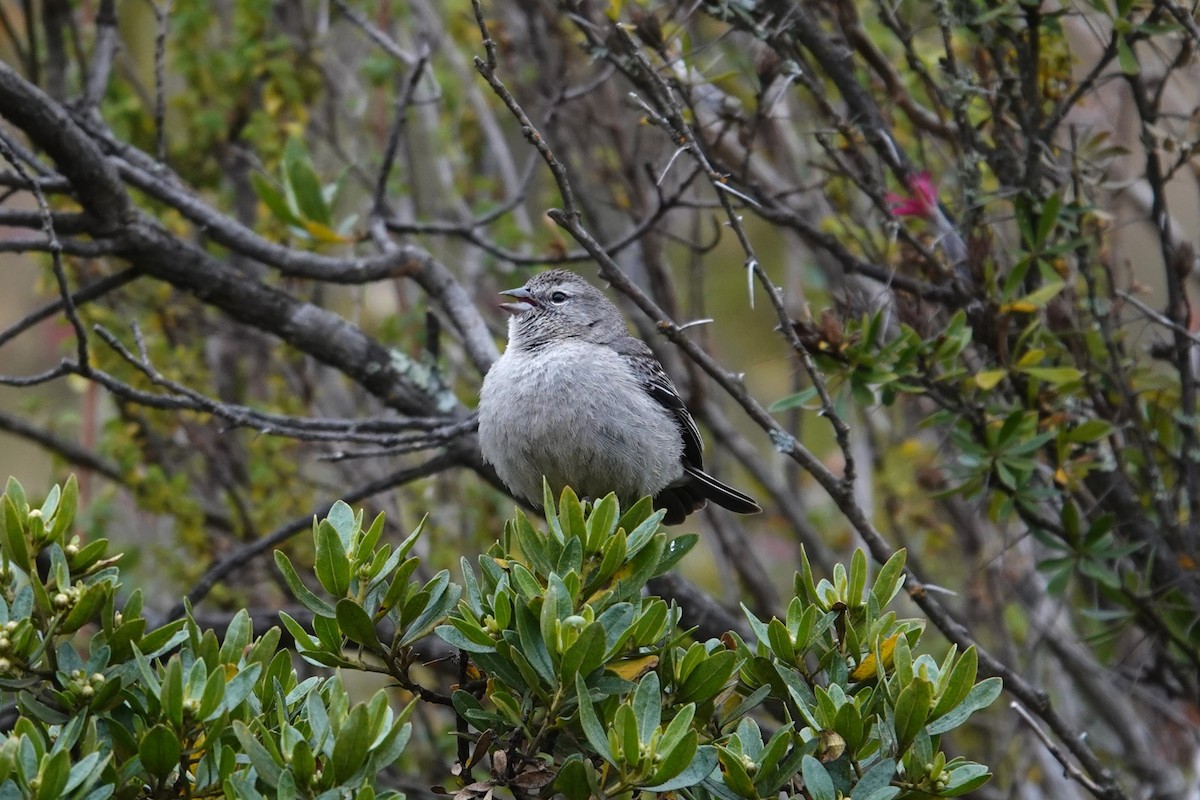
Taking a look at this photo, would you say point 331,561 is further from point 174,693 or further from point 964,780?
point 964,780

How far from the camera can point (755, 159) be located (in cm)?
651

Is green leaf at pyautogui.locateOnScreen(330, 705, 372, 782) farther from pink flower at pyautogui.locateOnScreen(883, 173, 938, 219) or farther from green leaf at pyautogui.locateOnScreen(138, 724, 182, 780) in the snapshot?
pink flower at pyautogui.locateOnScreen(883, 173, 938, 219)

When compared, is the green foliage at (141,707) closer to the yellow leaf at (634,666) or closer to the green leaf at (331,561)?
the green leaf at (331,561)

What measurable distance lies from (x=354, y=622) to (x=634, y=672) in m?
0.57

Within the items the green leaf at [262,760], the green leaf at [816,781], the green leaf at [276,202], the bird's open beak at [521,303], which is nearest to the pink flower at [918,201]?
the bird's open beak at [521,303]

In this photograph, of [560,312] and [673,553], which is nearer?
[673,553]

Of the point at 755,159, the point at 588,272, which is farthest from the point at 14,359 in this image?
the point at 755,159

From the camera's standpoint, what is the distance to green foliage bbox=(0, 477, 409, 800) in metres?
2.01

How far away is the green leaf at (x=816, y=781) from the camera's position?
2.16 m

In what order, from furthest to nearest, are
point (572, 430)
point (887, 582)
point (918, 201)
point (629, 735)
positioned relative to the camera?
point (918, 201), point (572, 430), point (887, 582), point (629, 735)

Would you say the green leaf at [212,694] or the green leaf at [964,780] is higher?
the green leaf at [212,694]

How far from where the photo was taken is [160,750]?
2111mm

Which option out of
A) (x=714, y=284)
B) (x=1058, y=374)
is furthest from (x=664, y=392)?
(x=714, y=284)

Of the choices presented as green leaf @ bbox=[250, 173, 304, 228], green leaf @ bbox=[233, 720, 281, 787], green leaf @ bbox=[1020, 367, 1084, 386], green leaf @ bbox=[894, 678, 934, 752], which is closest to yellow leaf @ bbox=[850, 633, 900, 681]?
green leaf @ bbox=[894, 678, 934, 752]
